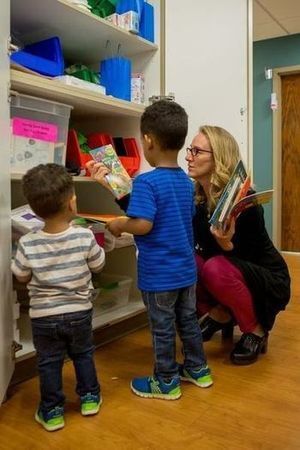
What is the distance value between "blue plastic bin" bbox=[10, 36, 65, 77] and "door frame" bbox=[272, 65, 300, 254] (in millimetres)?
2839

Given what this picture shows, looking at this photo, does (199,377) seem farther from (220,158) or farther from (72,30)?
(72,30)

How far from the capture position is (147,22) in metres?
1.79

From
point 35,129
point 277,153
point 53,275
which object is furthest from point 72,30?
point 277,153

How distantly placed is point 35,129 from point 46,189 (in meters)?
0.39

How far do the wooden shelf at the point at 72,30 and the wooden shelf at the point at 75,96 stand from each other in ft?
0.86

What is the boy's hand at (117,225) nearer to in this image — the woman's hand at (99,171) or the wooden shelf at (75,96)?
the woman's hand at (99,171)

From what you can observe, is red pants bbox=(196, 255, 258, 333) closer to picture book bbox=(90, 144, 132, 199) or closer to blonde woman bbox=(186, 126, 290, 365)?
blonde woman bbox=(186, 126, 290, 365)

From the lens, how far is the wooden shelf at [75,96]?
1.31 metres

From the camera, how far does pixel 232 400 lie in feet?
A: 4.05

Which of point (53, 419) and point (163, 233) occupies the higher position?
point (163, 233)

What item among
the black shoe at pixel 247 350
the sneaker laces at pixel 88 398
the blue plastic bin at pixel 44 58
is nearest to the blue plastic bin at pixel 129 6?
the blue plastic bin at pixel 44 58

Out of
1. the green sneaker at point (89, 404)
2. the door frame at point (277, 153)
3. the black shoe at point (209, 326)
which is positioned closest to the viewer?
the green sneaker at point (89, 404)

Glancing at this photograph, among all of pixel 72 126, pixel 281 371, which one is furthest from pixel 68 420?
pixel 72 126

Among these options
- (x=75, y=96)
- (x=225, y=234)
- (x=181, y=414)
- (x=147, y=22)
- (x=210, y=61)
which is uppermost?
(x=147, y=22)
